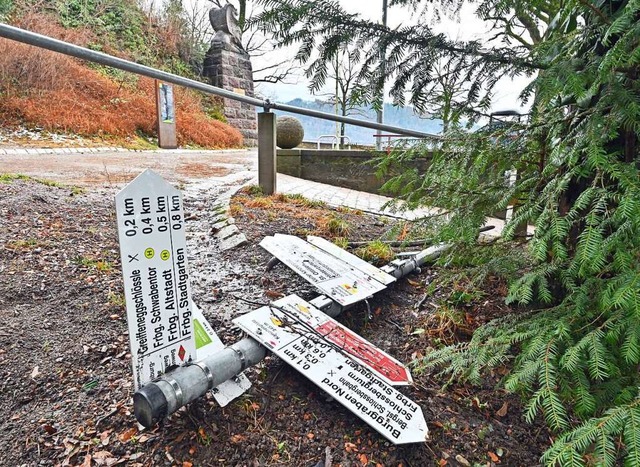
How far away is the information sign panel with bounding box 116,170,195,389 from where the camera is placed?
97 centimetres

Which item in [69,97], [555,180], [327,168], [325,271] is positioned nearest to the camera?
[555,180]

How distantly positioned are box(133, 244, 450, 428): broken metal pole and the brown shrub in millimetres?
8560

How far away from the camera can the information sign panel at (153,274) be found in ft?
3.19

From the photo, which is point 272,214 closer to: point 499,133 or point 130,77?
point 499,133

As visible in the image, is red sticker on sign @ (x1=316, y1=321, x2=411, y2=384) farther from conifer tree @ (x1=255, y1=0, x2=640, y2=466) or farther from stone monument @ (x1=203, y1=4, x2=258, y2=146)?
stone monument @ (x1=203, y1=4, x2=258, y2=146)

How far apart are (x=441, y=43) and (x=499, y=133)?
390 millimetres

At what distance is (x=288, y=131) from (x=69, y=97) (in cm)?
574

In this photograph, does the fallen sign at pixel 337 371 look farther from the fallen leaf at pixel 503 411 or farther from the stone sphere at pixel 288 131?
the stone sphere at pixel 288 131

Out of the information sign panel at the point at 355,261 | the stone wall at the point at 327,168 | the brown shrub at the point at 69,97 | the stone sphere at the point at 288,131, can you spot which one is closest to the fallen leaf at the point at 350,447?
the information sign panel at the point at 355,261

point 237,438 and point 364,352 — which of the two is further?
point 364,352

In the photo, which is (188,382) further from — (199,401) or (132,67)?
(132,67)

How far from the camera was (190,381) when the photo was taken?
1.07 m

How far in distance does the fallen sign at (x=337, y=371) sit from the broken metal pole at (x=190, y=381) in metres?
0.08

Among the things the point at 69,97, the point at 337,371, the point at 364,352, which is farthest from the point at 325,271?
the point at 69,97
